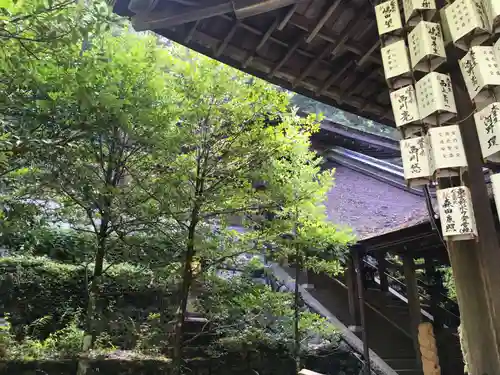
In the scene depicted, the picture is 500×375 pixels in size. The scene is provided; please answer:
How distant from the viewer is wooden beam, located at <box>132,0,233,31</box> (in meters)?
3.99

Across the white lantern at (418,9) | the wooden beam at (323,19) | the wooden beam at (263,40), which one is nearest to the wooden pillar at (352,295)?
the wooden beam at (263,40)

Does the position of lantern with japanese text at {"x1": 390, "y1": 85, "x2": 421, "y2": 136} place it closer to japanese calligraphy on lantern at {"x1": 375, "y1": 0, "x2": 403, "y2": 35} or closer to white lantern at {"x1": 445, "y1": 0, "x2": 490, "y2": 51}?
white lantern at {"x1": 445, "y1": 0, "x2": 490, "y2": 51}

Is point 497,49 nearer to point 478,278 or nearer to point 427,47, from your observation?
point 427,47

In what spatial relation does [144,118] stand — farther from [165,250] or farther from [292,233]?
[292,233]

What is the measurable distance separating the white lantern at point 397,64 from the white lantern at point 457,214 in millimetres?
1168

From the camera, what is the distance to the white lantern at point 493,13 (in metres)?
2.80

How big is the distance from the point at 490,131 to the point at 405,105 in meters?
0.73

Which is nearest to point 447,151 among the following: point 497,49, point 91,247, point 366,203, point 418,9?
point 497,49

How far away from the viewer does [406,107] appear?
10.8ft

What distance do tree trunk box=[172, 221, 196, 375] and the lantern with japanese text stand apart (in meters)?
3.38

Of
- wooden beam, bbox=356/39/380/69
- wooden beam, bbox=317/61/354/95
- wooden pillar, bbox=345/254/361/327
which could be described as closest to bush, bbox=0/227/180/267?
wooden beam, bbox=317/61/354/95

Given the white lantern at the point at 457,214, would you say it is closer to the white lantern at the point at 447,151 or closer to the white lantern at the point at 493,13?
the white lantern at the point at 447,151

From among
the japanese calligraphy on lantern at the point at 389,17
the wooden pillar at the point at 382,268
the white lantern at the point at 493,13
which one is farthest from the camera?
the wooden pillar at the point at 382,268

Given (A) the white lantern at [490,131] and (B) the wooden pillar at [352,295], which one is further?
(B) the wooden pillar at [352,295]
